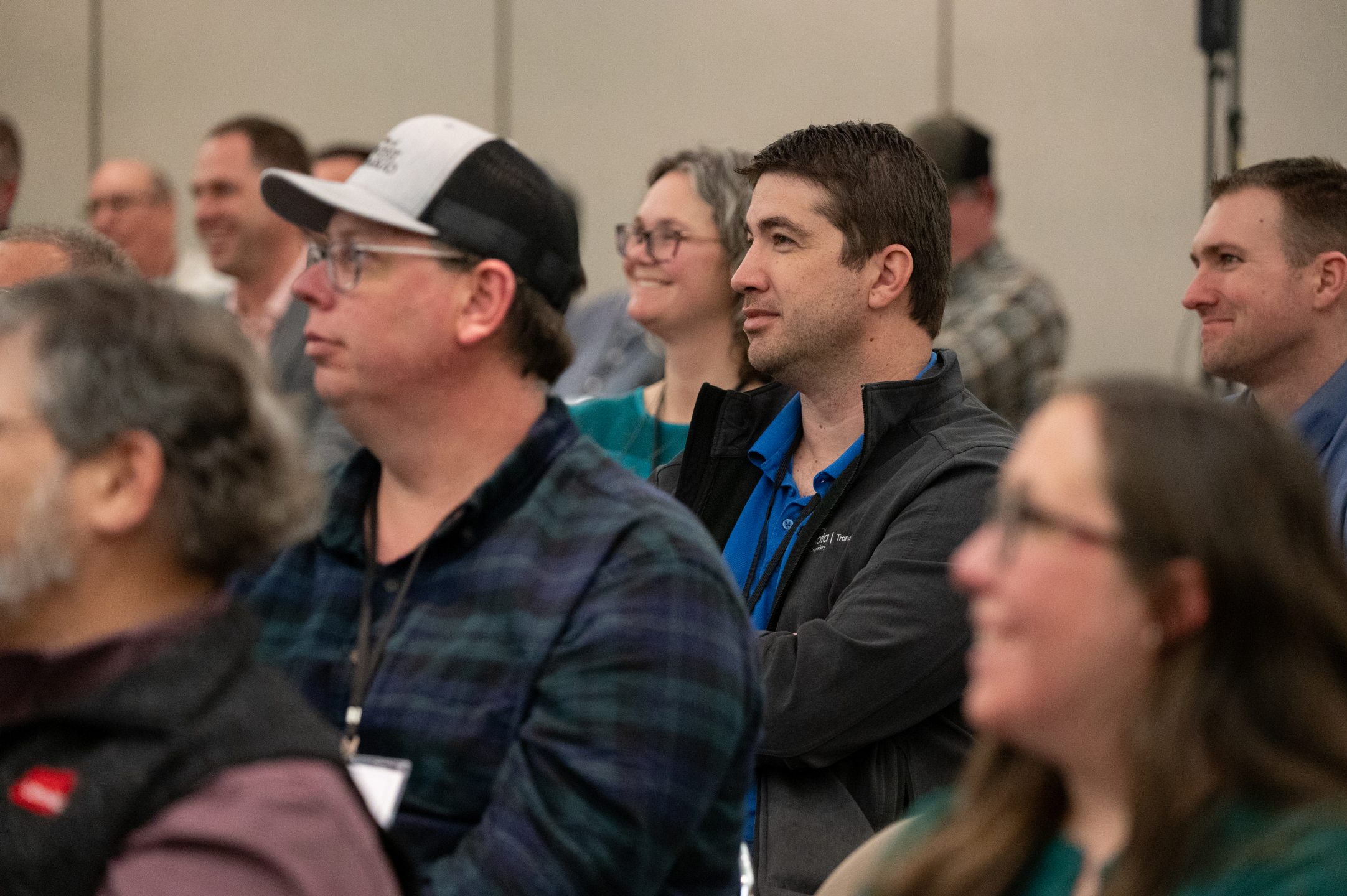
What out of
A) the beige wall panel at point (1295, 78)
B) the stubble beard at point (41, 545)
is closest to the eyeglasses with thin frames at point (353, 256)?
the stubble beard at point (41, 545)

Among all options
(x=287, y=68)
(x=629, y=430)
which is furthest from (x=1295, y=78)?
(x=287, y=68)

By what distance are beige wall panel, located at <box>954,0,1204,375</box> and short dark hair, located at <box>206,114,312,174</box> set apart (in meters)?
2.47

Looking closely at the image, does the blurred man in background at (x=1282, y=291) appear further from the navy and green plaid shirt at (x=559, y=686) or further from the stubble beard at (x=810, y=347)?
the navy and green plaid shirt at (x=559, y=686)

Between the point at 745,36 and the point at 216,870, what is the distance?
16.4ft

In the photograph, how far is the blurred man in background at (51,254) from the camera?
7.89 feet

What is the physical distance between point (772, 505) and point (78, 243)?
1283 millimetres

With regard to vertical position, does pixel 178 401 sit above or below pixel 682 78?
below

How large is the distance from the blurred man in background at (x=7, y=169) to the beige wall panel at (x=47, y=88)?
94.1 inches

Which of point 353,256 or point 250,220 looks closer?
point 353,256

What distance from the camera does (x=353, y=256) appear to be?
1.68 meters

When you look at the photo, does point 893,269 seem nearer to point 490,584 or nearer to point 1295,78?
point 490,584

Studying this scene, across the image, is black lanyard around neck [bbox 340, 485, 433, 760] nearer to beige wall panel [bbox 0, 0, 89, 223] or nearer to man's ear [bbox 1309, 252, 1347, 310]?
man's ear [bbox 1309, 252, 1347, 310]

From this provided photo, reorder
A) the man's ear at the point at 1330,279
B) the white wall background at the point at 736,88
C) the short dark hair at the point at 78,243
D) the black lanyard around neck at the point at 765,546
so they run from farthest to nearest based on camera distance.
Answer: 1. the white wall background at the point at 736,88
2. the man's ear at the point at 1330,279
3. the short dark hair at the point at 78,243
4. the black lanyard around neck at the point at 765,546

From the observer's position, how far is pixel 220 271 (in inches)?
183
